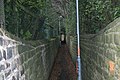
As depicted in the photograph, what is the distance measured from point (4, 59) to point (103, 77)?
98.1 inches

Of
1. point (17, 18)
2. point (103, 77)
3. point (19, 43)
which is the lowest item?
point (103, 77)

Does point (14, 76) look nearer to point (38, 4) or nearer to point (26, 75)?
point (26, 75)

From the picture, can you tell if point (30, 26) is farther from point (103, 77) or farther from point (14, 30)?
point (103, 77)

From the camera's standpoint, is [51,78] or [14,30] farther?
[51,78]

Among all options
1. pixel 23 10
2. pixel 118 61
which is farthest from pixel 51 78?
pixel 118 61

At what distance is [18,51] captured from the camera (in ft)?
14.9

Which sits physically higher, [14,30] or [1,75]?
[14,30]

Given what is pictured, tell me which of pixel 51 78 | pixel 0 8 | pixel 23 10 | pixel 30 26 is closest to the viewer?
pixel 0 8

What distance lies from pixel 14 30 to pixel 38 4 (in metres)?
3.39

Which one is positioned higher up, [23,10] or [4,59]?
[23,10]

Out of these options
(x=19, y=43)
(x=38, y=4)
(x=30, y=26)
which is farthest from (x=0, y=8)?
(x=38, y=4)

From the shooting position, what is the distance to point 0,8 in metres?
5.01

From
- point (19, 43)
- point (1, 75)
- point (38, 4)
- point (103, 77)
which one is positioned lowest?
point (103, 77)

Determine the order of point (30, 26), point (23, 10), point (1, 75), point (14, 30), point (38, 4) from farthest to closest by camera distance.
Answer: point (38, 4)
point (30, 26)
point (23, 10)
point (14, 30)
point (1, 75)
